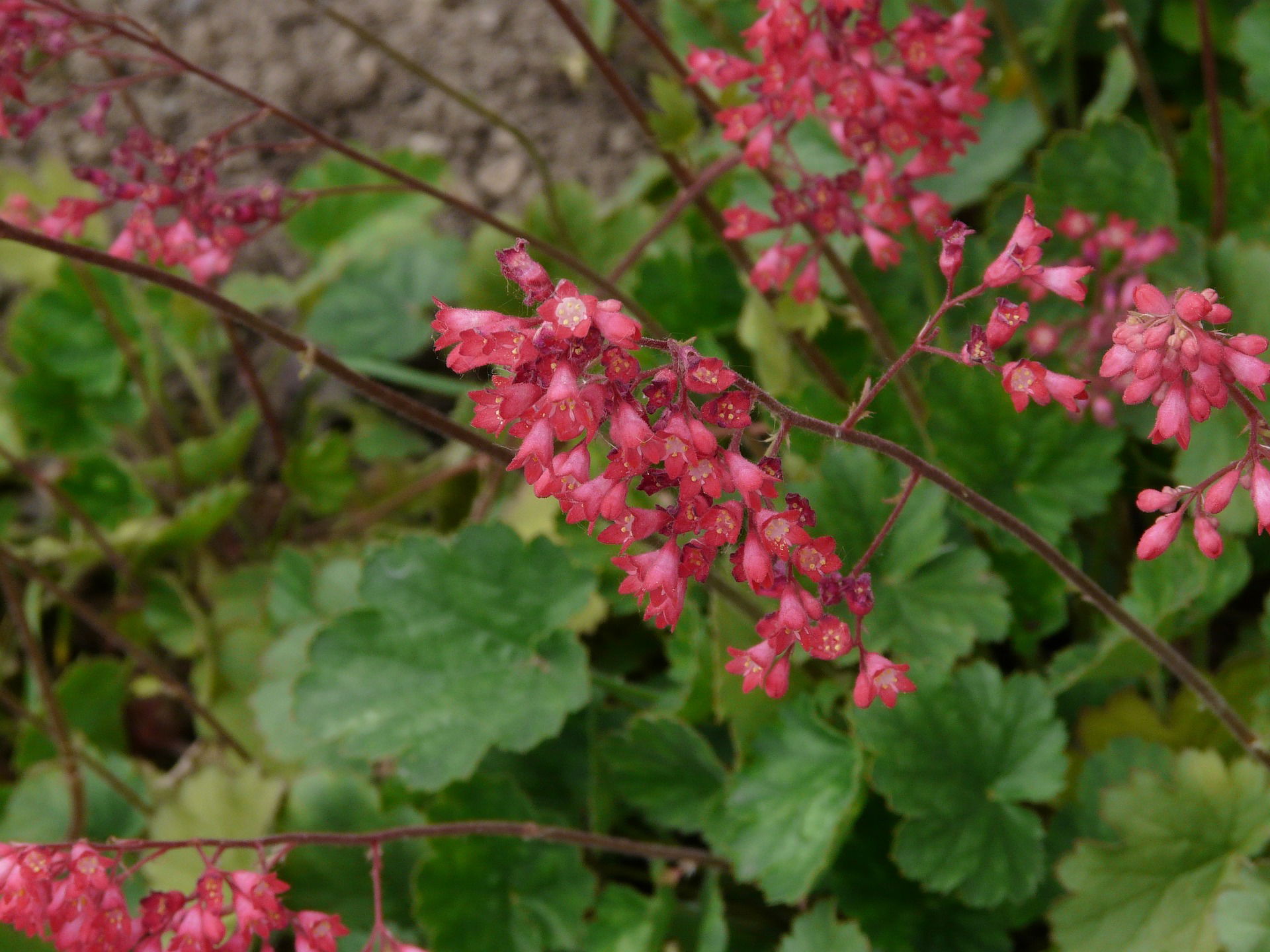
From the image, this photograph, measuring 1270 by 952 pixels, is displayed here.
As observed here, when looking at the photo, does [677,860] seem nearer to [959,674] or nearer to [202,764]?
[959,674]

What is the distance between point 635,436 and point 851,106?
34.5 inches

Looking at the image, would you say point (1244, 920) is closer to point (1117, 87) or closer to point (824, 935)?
point (824, 935)

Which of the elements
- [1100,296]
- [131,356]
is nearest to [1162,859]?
[1100,296]

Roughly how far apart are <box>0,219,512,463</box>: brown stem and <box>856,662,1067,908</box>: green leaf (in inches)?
31.3

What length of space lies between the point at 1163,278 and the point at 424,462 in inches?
68.0

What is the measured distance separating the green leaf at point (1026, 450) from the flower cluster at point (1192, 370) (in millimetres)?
1011

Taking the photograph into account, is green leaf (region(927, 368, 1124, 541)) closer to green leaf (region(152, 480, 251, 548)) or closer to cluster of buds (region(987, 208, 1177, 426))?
cluster of buds (region(987, 208, 1177, 426))

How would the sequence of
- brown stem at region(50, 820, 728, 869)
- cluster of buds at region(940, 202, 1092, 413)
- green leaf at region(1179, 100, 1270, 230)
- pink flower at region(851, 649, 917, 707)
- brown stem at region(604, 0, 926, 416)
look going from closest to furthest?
cluster of buds at region(940, 202, 1092, 413), pink flower at region(851, 649, 917, 707), brown stem at region(50, 820, 728, 869), brown stem at region(604, 0, 926, 416), green leaf at region(1179, 100, 1270, 230)

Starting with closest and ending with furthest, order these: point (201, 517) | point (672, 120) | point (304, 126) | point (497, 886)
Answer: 1. point (304, 126)
2. point (672, 120)
3. point (497, 886)
4. point (201, 517)

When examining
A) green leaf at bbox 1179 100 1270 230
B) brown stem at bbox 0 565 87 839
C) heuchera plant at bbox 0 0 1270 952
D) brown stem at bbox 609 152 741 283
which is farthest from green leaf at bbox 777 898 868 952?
green leaf at bbox 1179 100 1270 230

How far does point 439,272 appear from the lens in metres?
3.20

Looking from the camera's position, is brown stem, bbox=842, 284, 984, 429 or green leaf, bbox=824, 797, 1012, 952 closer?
brown stem, bbox=842, 284, 984, 429

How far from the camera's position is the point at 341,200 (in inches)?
120

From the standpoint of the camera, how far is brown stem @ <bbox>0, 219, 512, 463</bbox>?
59.5 inches
